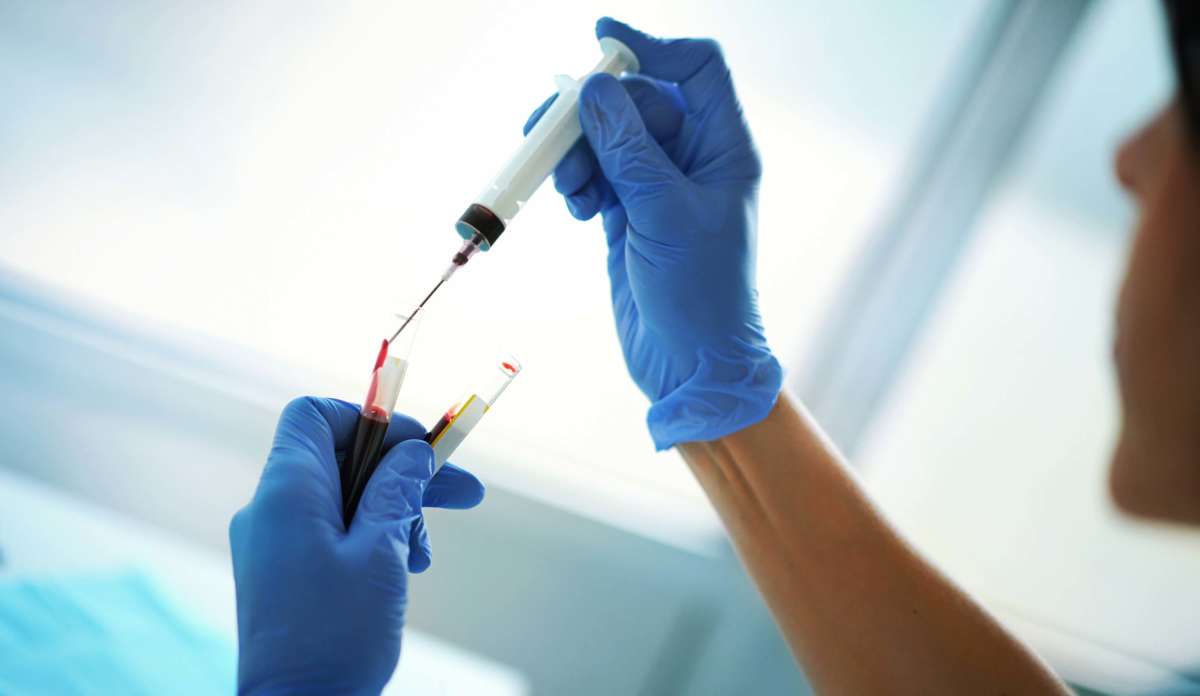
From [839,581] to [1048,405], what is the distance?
84cm

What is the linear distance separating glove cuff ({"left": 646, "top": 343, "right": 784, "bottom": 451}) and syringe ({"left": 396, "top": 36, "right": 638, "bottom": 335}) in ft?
1.04

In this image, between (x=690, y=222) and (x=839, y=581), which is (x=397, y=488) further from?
(x=839, y=581)

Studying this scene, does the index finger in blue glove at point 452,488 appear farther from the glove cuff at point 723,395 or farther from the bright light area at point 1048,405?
the bright light area at point 1048,405

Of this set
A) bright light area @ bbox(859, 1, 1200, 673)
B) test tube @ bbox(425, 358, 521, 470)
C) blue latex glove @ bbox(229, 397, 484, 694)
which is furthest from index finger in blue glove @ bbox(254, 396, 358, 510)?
bright light area @ bbox(859, 1, 1200, 673)

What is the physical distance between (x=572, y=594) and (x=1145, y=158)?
1.16 m

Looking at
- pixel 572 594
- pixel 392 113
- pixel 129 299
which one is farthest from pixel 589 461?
pixel 129 299

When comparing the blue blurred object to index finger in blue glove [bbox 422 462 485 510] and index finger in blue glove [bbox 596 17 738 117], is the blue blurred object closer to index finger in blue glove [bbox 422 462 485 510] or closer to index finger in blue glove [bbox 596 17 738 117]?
index finger in blue glove [bbox 422 462 485 510]

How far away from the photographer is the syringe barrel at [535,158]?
33.0 inches

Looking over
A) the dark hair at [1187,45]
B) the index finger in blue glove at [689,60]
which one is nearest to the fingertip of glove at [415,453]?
→ the index finger in blue glove at [689,60]

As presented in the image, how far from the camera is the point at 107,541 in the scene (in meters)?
1.18

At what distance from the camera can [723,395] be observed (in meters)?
1.00

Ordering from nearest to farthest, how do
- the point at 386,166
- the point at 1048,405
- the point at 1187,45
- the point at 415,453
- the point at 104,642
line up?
1. the point at 1187,45
2. the point at 415,453
3. the point at 104,642
4. the point at 386,166
5. the point at 1048,405

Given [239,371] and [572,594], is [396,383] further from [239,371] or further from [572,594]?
[572,594]

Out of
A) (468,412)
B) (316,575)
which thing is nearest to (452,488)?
(468,412)
